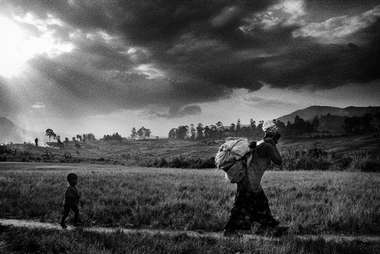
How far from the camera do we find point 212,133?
190 metres

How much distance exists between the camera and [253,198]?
Answer: 7.65 metres

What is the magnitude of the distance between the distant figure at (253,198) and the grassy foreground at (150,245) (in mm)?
668

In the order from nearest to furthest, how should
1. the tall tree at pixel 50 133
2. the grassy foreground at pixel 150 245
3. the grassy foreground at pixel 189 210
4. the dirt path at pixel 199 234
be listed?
the grassy foreground at pixel 150 245
the dirt path at pixel 199 234
the grassy foreground at pixel 189 210
the tall tree at pixel 50 133

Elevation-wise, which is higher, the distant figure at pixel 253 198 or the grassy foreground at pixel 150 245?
the distant figure at pixel 253 198

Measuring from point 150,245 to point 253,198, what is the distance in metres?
2.76

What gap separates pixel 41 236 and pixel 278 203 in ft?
28.0

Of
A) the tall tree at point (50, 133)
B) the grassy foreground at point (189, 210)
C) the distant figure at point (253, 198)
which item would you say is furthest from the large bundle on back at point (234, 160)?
the tall tree at point (50, 133)

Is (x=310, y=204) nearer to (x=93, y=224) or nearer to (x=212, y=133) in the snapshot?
(x=93, y=224)

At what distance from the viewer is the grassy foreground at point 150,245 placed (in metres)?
6.25

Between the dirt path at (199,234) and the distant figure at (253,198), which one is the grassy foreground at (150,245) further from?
the distant figure at (253,198)

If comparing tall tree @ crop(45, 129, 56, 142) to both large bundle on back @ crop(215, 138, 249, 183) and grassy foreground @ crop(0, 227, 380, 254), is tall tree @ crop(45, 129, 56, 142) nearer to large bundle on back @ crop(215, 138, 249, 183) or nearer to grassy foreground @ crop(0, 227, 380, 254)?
grassy foreground @ crop(0, 227, 380, 254)

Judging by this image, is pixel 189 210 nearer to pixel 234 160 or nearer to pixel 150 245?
pixel 234 160

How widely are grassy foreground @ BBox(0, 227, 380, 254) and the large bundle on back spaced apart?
4.93 ft

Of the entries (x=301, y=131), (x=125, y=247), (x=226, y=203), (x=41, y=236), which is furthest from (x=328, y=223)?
(x=301, y=131)
